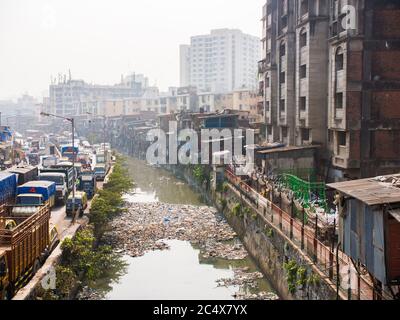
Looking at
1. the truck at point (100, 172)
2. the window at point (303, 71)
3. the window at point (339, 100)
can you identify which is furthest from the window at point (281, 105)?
the truck at point (100, 172)

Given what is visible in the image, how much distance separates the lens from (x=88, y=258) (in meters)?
19.9

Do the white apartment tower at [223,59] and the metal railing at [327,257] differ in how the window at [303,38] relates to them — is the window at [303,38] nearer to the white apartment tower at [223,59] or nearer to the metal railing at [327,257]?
the metal railing at [327,257]

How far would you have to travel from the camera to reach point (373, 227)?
10.9 m

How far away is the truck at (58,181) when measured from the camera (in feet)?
100.0

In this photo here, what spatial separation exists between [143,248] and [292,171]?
32.7 feet

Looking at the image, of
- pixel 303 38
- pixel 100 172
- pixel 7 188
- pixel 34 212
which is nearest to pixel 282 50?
pixel 303 38

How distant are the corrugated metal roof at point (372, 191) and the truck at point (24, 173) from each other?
74.8 ft

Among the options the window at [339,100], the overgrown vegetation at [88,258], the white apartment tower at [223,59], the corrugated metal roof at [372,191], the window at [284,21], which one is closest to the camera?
the corrugated metal roof at [372,191]

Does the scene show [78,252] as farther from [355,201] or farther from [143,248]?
[355,201]

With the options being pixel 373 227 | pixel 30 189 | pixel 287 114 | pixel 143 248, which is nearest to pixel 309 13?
pixel 287 114

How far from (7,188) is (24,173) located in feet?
14.0

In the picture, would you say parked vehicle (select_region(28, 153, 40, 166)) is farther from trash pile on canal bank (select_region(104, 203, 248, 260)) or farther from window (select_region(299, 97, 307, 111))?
window (select_region(299, 97, 307, 111))

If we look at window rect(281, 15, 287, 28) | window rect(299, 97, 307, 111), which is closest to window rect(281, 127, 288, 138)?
window rect(299, 97, 307, 111)

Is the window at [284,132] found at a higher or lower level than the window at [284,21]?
lower
